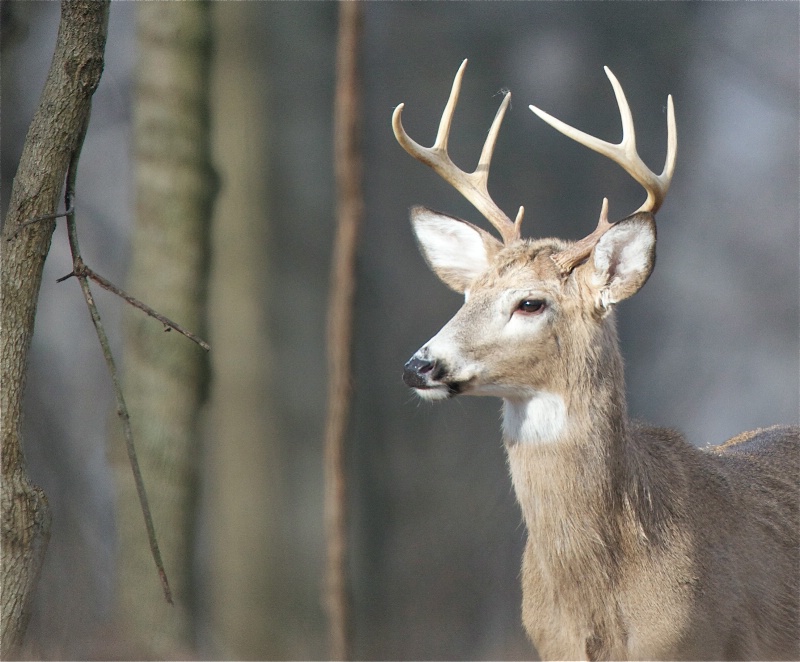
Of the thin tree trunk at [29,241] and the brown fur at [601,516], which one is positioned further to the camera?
the brown fur at [601,516]

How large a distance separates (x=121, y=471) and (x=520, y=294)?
4.14 m

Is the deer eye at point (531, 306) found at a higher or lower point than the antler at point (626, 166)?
lower

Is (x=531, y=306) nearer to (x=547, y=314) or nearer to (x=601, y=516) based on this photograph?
(x=547, y=314)

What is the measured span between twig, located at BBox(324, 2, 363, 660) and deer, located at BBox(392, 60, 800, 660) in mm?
1510

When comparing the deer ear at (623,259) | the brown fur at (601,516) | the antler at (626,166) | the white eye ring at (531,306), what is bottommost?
the brown fur at (601,516)

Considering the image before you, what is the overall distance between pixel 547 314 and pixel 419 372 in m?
0.60

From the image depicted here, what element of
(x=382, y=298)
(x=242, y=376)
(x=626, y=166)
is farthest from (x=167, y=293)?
(x=626, y=166)

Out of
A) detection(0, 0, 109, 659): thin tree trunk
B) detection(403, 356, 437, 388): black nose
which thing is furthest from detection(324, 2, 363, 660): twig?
detection(0, 0, 109, 659): thin tree trunk

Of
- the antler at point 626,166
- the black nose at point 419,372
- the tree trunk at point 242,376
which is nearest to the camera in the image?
the black nose at point 419,372

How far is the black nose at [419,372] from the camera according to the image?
12.7 ft

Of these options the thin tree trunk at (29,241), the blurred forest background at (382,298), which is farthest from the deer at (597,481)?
the thin tree trunk at (29,241)

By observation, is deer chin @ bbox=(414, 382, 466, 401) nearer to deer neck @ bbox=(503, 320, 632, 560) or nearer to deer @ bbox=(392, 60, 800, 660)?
deer @ bbox=(392, 60, 800, 660)

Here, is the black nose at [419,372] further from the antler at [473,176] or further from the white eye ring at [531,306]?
the antler at [473,176]

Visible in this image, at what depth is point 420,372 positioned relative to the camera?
3885mm
